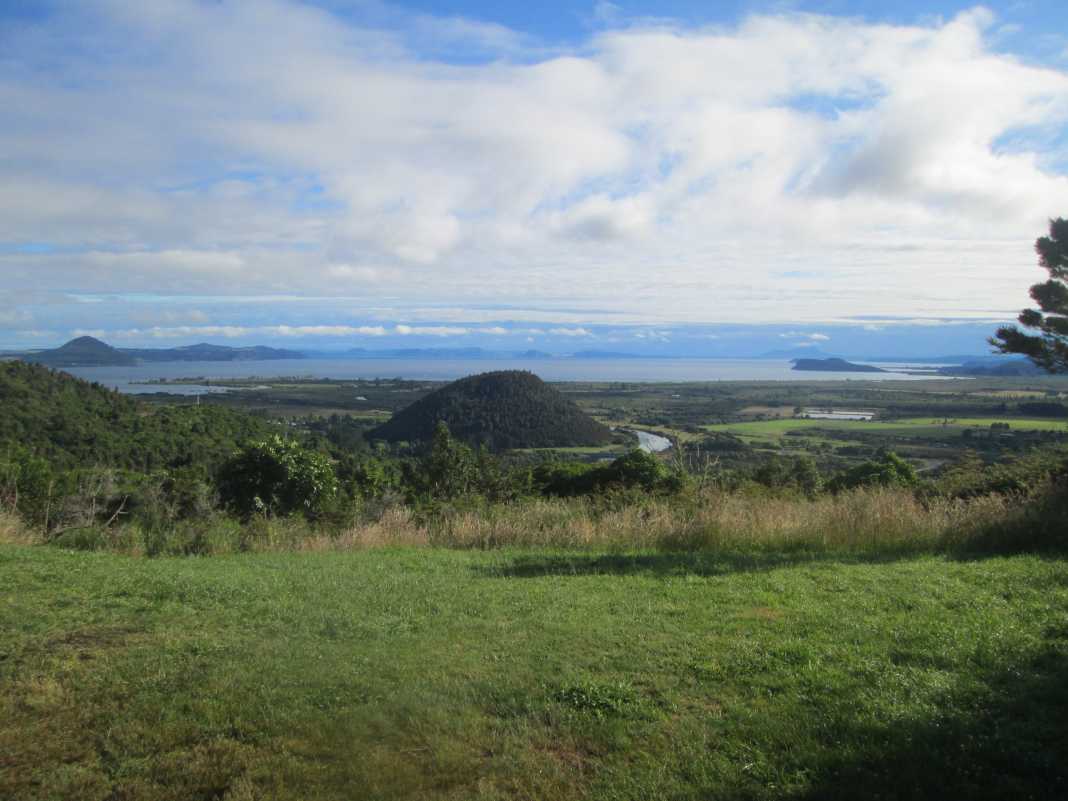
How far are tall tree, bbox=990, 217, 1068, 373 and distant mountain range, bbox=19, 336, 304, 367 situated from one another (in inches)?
2793

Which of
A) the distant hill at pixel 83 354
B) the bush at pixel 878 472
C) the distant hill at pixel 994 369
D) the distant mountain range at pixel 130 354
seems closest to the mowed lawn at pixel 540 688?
the bush at pixel 878 472

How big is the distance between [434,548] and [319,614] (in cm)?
382

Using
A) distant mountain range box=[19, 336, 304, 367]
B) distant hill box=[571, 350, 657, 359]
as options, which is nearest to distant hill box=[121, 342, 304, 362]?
distant mountain range box=[19, 336, 304, 367]

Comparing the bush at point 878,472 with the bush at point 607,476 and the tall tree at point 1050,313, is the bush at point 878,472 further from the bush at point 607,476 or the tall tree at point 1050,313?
the tall tree at point 1050,313

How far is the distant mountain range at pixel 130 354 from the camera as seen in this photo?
92.1 m

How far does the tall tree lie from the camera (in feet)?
29.7

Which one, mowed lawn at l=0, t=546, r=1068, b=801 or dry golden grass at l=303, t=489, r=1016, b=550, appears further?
dry golden grass at l=303, t=489, r=1016, b=550

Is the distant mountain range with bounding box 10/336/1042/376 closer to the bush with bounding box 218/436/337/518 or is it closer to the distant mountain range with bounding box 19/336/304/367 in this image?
the distant mountain range with bounding box 19/336/304/367

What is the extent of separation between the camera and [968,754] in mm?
3139

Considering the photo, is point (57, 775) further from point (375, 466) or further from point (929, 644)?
point (375, 466)

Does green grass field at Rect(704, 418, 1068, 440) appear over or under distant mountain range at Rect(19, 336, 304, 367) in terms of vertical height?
under

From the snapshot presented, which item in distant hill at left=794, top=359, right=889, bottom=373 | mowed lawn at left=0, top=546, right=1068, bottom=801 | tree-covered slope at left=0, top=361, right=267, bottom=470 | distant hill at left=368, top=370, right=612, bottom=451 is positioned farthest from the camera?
distant hill at left=794, top=359, right=889, bottom=373

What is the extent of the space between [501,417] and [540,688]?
49636mm

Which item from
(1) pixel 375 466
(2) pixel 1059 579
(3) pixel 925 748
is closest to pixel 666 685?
(3) pixel 925 748
